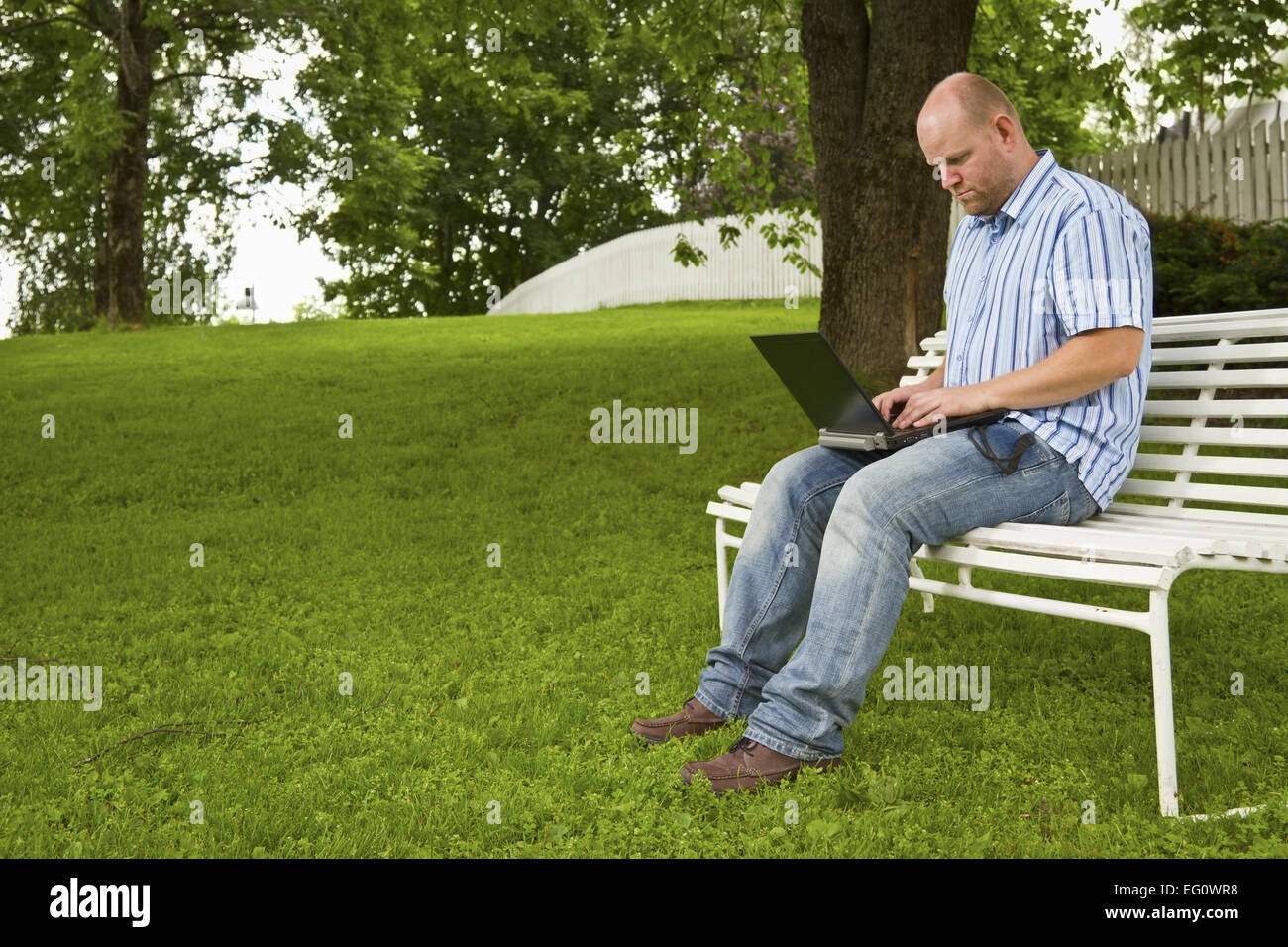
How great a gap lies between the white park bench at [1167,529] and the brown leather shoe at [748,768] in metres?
0.72

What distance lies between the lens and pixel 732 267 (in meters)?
23.5

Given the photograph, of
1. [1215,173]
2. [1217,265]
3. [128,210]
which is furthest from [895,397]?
[128,210]

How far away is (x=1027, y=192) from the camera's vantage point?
371cm

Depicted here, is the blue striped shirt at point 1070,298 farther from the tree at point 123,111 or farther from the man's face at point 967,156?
the tree at point 123,111

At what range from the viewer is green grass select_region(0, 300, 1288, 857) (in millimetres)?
3193

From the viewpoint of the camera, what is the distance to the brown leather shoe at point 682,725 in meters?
3.79

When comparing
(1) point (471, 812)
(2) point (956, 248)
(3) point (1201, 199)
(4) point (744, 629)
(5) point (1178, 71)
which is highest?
(5) point (1178, 71)

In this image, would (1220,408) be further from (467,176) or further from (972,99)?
(467,176)

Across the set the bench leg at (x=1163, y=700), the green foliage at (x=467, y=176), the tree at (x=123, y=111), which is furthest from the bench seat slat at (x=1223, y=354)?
the green foliage at (x=467, y=176)

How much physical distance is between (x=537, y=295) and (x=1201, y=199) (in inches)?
885

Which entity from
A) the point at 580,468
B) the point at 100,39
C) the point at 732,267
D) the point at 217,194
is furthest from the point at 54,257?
the point at 580,468

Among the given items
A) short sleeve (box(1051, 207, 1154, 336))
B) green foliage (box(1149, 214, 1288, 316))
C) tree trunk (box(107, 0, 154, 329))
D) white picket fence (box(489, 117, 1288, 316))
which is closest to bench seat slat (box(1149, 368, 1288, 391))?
short sleeve (box(1051, 207, 1154, 336))

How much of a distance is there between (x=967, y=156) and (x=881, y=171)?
208 inches

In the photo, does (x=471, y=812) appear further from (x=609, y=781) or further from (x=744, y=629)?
(x=744, y=629)
